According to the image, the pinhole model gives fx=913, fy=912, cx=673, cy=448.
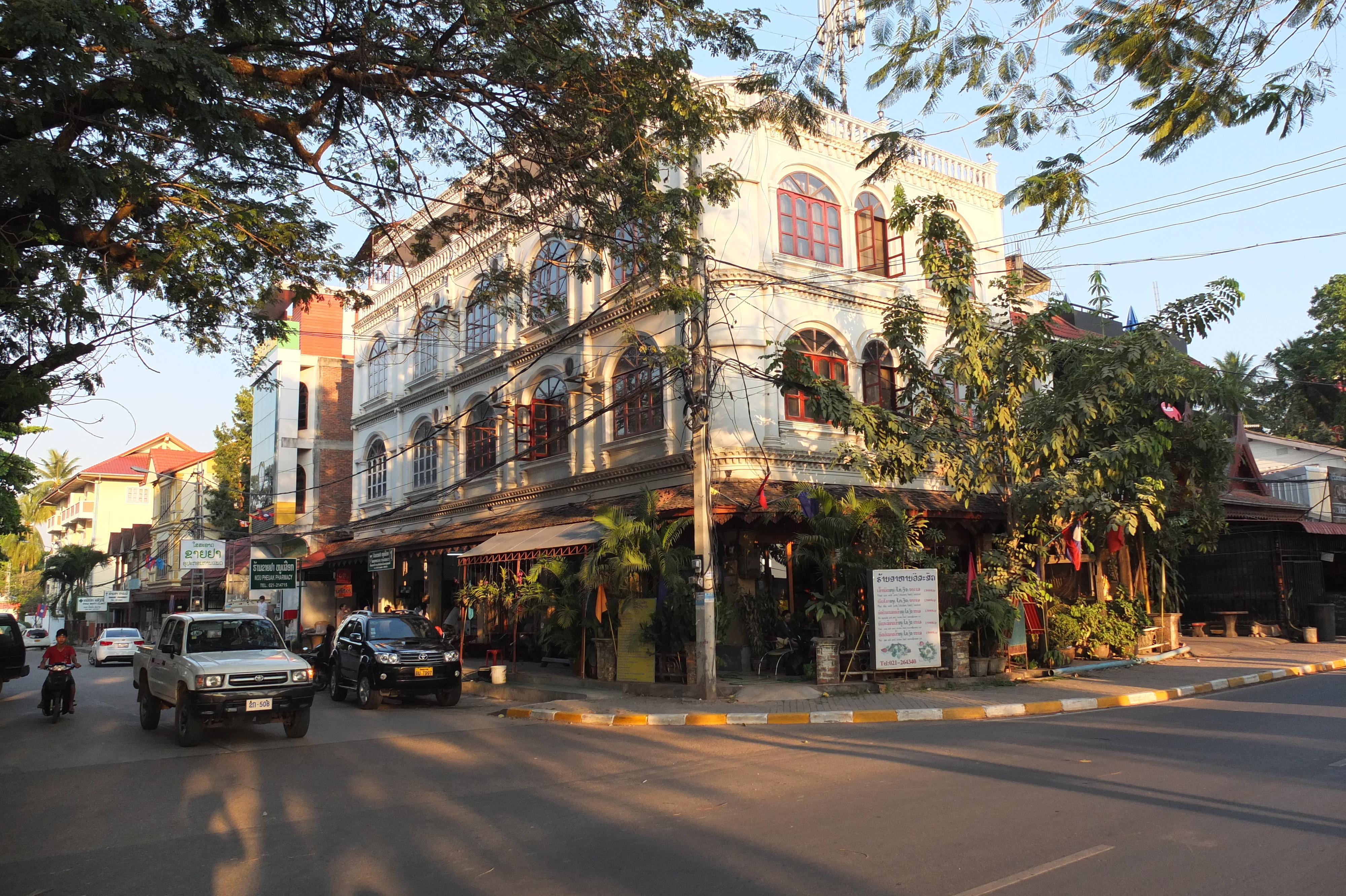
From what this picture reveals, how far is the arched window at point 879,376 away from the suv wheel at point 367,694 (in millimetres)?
11807

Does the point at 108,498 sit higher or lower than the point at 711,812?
higher

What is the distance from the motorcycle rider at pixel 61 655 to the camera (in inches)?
580

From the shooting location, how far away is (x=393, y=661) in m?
15.8

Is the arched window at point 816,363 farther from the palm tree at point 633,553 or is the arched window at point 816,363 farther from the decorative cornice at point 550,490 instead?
the palm tree at point 633,553

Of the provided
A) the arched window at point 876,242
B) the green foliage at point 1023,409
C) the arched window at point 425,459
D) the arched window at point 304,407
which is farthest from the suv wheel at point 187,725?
the arched window at point 304,407

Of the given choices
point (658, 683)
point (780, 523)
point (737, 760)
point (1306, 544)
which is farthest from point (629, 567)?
point (1306, 544)

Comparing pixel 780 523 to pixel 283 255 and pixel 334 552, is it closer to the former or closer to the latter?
pixel 283 255

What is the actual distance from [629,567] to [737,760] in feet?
22.0

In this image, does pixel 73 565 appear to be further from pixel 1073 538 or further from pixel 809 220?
pixel 1073 538

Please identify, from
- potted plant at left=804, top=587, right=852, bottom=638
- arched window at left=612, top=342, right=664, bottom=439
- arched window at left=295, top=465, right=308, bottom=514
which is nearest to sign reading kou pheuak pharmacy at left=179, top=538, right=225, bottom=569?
arched window at left=295, top=465, right=308, bottom=514

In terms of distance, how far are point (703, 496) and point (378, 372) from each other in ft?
70.8

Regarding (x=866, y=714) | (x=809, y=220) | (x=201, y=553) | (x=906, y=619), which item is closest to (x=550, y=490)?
(x=809, y=220)

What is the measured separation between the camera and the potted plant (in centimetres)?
1557

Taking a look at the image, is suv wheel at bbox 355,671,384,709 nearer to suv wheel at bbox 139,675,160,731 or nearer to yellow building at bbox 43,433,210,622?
suv wheel at bbox 139,675,160,731
